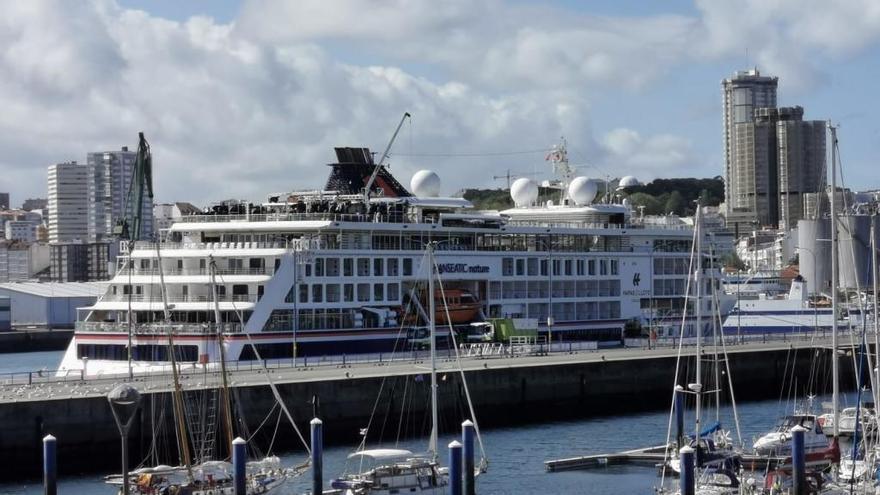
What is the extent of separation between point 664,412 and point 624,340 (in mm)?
16398

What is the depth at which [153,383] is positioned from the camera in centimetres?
5738

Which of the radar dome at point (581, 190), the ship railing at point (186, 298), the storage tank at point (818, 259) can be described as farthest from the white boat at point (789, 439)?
the storage tank at point (818, 259)

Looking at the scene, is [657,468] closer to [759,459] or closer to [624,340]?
[759,459]

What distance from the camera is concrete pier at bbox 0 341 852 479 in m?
51.2

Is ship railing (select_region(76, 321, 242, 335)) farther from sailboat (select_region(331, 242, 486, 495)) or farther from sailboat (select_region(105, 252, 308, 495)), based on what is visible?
sailboat (select_region(331, 242, 486, 495))

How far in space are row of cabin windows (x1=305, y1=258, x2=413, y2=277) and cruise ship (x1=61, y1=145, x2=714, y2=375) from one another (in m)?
0.06

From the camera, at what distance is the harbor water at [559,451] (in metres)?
48.4

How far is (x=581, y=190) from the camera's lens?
9031 cm

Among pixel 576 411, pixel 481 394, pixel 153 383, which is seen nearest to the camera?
pixel 153 383

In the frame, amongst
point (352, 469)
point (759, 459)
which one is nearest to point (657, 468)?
point (759, 459)

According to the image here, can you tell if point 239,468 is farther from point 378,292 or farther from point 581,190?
point 581,190

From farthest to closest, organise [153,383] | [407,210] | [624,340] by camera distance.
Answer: [624,340], [407,210], [153,383]

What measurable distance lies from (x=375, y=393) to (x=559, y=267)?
83.4 ft

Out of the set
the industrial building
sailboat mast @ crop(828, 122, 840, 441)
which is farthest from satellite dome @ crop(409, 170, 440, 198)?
the industrial building
